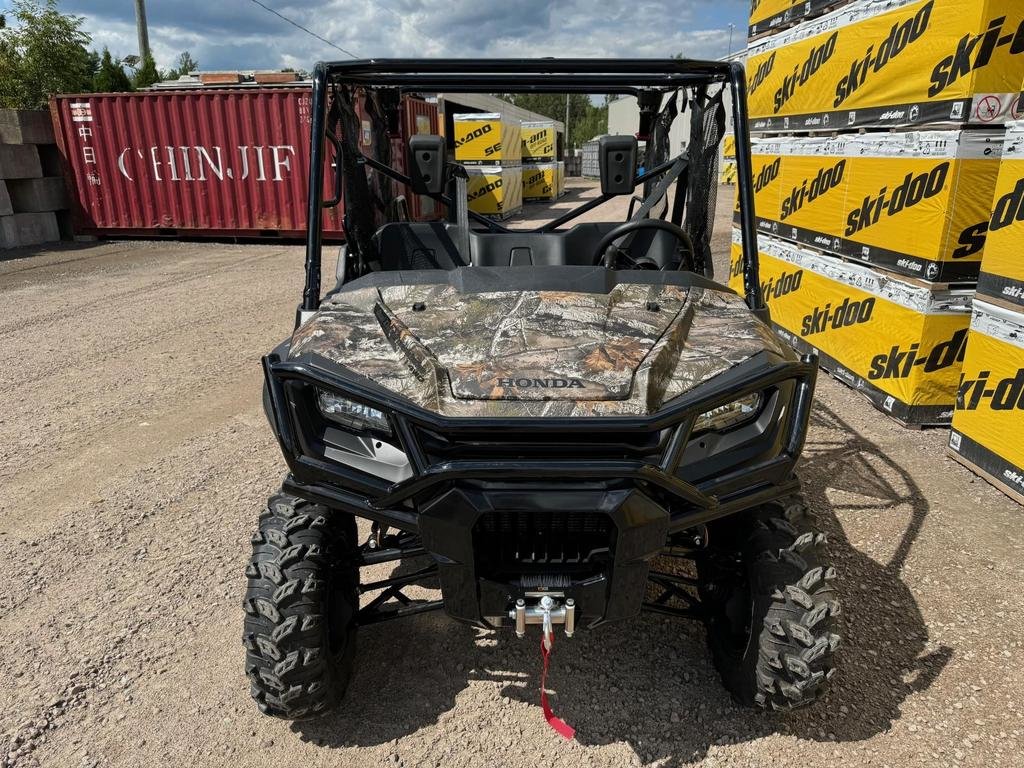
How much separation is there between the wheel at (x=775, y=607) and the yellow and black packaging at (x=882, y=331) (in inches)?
120

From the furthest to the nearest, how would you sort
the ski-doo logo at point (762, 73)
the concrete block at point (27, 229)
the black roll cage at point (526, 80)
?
the concrete block at point (27, 229), the ski-doo logo at point (762, 73), the black roll cage at point (526, 80)

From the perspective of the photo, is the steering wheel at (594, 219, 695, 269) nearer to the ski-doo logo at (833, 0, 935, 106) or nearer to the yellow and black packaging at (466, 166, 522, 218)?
the ski-doo logo at (833, 0, 935, 106)

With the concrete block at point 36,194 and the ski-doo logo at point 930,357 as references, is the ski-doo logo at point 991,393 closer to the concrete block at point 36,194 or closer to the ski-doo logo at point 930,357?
the ski-doo logo at point 930,357

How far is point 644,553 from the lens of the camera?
78.1 inches

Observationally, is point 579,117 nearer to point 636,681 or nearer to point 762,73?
point 762,73

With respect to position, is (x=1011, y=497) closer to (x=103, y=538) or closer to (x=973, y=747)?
(x=973, y=747)

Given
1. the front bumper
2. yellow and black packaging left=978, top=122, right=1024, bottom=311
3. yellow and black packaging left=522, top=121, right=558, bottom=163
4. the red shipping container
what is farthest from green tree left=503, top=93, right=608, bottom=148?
the front bumper

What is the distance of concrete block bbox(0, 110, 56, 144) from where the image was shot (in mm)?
13461

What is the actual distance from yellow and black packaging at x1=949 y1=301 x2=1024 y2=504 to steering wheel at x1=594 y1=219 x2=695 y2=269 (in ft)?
7.46

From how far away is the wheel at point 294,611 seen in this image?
228 centimetres

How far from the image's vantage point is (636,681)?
8.96ft

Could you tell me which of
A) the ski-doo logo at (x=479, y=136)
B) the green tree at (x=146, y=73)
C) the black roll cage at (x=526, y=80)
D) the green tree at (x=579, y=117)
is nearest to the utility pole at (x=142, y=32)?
the green tree at (x=146, y=73)

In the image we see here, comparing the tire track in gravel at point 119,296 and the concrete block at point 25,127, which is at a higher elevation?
the concrete block at point 25,127

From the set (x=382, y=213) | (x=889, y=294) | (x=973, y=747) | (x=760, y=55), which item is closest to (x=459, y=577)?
(x=973, y=747)
